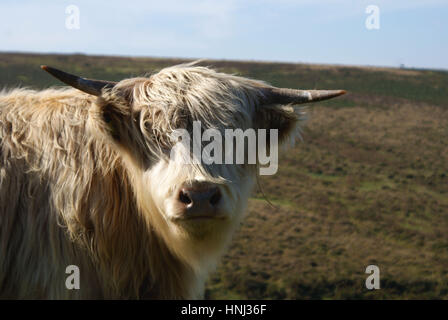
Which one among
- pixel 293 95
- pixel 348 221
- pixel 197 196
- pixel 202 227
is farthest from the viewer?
pixel 348 221

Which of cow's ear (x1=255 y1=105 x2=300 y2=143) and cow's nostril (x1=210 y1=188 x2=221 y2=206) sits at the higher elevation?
cow's ear (x1=255 y1=105 x2=300 y2=143)

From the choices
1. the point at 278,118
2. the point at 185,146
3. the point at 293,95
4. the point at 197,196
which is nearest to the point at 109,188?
the point at 185,146

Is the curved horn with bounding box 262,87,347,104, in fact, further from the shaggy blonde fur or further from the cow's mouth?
the cow's mouth

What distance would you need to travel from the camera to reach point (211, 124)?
128 inches

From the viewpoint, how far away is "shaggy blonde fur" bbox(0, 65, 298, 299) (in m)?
3.15

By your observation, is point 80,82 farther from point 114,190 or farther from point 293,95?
point 293,95

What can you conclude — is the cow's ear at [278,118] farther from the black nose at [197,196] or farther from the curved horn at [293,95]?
the black nose at [197,196]

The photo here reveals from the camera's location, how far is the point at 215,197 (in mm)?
2998

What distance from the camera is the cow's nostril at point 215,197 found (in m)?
2.97

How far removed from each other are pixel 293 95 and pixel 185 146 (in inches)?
40.0

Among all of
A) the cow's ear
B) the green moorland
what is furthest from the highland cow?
the green moorland

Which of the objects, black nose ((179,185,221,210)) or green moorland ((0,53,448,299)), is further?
green moorland ((0,53,448,299))
